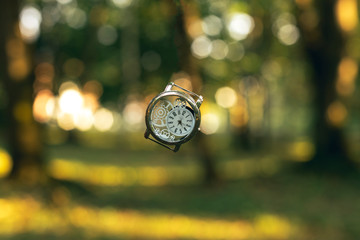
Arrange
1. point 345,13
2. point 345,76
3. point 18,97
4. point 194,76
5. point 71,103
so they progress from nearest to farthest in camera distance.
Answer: point 18,97 < point 194,76 < point 345,13 < point 345,76 < point 71,103

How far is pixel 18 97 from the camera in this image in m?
13.9

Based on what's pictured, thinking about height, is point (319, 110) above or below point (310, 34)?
below

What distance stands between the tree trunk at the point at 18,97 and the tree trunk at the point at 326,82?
1095 centimetres

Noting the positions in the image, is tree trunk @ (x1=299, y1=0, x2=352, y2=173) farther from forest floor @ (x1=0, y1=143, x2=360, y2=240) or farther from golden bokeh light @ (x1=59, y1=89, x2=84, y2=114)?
golden bokeh light @ (x1=59, y1=89, x2=84, y2=114)

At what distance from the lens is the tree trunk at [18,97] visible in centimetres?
1394

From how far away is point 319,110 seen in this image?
19219mm

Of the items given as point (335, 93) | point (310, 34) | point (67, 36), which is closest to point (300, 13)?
point (310, 34)

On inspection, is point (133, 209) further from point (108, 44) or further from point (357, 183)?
point (108, 44)

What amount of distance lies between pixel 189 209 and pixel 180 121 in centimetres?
1208

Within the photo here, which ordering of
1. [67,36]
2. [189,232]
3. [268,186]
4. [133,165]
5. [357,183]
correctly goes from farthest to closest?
1. [67,36]
2. [133,165]
3. [268,186]
4. [357,183]
5. [189,232]

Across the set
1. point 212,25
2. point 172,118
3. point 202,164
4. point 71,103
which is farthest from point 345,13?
point 71,103

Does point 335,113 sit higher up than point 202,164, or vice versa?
point 335,113

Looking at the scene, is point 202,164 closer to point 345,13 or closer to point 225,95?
point 345,13

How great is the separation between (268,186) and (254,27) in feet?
46.1
